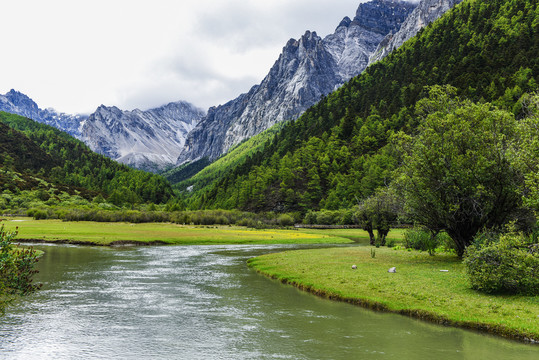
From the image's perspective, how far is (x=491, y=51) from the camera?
182250 millimetres

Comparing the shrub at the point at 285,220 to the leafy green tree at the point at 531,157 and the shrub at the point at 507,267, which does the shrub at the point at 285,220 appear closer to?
the leafy green tree at the point at 531,157

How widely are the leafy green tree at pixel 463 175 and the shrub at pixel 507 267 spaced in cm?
1007

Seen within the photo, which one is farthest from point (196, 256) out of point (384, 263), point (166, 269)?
point (384, 263)

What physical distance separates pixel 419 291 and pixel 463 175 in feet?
47.0

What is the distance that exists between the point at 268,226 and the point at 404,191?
102m

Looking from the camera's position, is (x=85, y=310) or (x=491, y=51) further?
(x=491, y=51)

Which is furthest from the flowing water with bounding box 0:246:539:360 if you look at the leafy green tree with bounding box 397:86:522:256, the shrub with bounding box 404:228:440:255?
the shrub with bounding box 404:228:440:255

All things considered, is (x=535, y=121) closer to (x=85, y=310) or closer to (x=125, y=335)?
(x=125, y=335)

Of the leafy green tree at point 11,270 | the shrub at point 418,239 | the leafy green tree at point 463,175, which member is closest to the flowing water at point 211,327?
the leafy green tree at point 11,270

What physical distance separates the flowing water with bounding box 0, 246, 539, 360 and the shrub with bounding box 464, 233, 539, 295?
609cm

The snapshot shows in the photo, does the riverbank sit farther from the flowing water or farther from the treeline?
the treeline

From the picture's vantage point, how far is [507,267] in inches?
918

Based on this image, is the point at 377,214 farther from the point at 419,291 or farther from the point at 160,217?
the point at 160,217

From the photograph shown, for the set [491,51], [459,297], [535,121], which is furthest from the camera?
[491,51]
